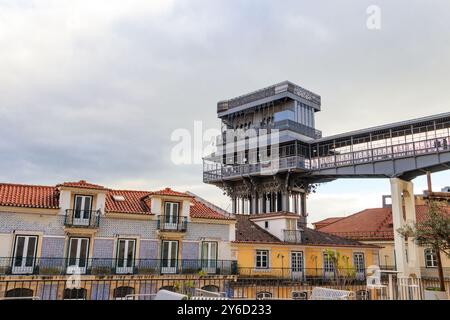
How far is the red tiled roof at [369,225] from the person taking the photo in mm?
35031

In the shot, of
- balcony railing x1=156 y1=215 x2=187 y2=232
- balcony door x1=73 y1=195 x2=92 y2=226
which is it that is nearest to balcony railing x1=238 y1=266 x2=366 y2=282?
balcony railing x1=156 y1=215 x2=187 y2=232

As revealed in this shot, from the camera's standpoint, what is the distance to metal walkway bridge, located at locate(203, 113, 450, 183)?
30281mm

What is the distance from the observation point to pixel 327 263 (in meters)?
28.6

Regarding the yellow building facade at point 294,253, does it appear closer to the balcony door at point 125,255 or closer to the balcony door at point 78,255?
the balcony door at point 125,255

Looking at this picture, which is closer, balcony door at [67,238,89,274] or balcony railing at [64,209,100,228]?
balcony door at [67,238,89,274]

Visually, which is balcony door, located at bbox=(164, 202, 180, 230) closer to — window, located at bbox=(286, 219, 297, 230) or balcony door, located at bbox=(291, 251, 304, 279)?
window, located at bbox=(286, 219, 297, 230)

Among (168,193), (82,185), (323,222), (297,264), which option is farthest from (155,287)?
(323,222)

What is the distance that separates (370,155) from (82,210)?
82.4 feet

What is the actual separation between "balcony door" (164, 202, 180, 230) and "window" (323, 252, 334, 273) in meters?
12.1

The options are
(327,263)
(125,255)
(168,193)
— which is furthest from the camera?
(327,263)

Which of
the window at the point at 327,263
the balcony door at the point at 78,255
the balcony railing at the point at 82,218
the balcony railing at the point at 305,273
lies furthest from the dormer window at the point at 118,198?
the window at the point at 327,263

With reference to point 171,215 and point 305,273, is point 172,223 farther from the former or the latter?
point 305,273
